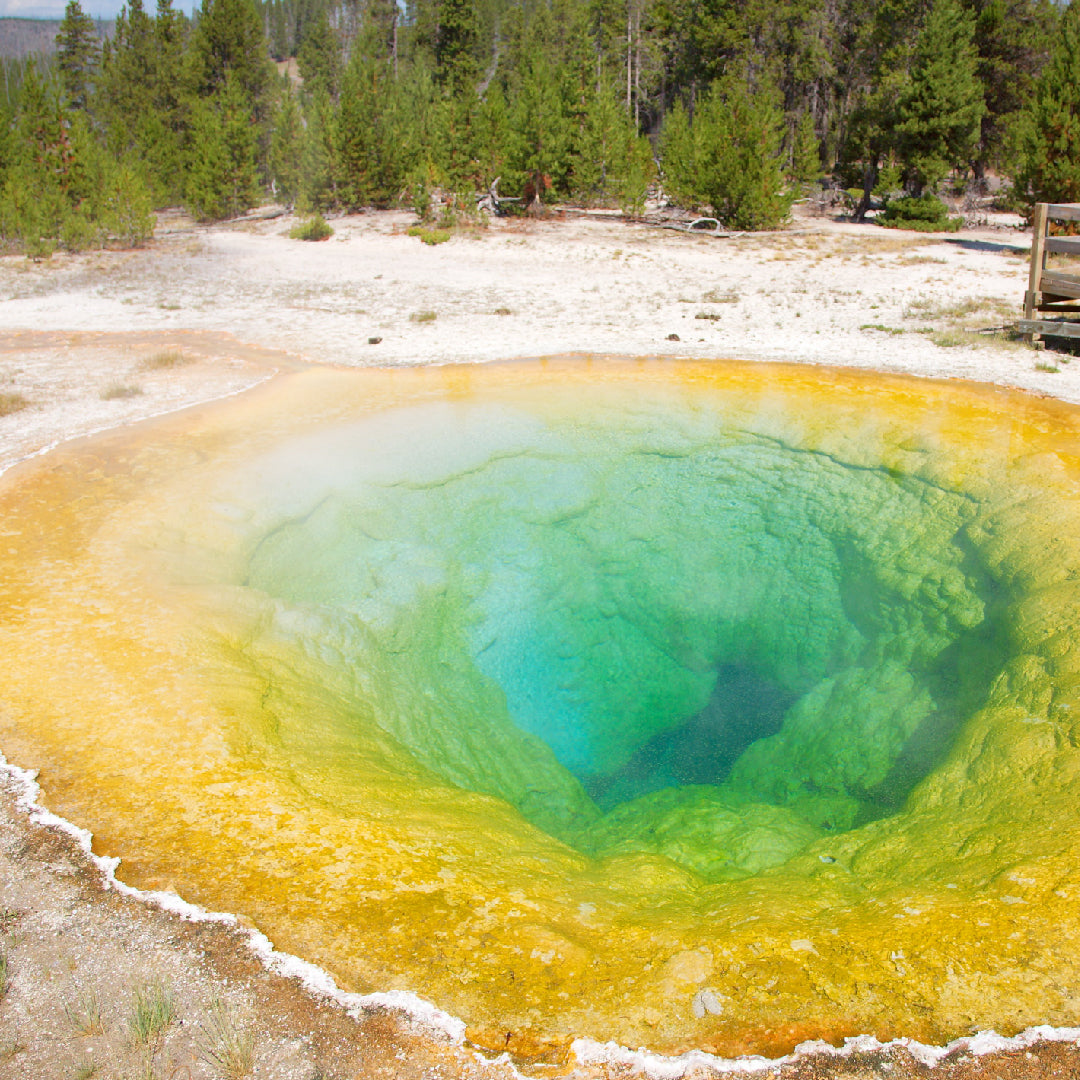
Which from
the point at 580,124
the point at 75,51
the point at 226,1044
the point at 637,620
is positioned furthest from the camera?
the point at 75,51

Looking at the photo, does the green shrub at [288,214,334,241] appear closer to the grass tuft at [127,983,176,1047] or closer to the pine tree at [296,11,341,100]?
the grass tuft at [127,983,176,1047]

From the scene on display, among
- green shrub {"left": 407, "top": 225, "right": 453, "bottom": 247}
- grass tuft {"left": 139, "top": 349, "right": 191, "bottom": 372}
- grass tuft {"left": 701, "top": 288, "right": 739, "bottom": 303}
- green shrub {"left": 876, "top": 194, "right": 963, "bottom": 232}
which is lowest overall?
grass tuft {"left": 139, "top": 349, "right": 191, "bottom": 372}

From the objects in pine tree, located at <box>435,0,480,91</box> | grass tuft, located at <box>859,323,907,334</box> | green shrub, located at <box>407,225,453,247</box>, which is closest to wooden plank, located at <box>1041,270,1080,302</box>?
grass tuft, located at <box>859,323,907,334</box>

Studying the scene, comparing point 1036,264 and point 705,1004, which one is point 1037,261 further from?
point 705,1004

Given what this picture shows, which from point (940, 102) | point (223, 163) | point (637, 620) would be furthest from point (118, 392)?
point (940, 102)

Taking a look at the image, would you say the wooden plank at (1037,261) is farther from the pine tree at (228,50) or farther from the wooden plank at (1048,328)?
the pine tree at (228,50)

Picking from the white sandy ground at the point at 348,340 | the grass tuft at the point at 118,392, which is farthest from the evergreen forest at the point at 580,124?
the grass tuft at the point at 118,392
